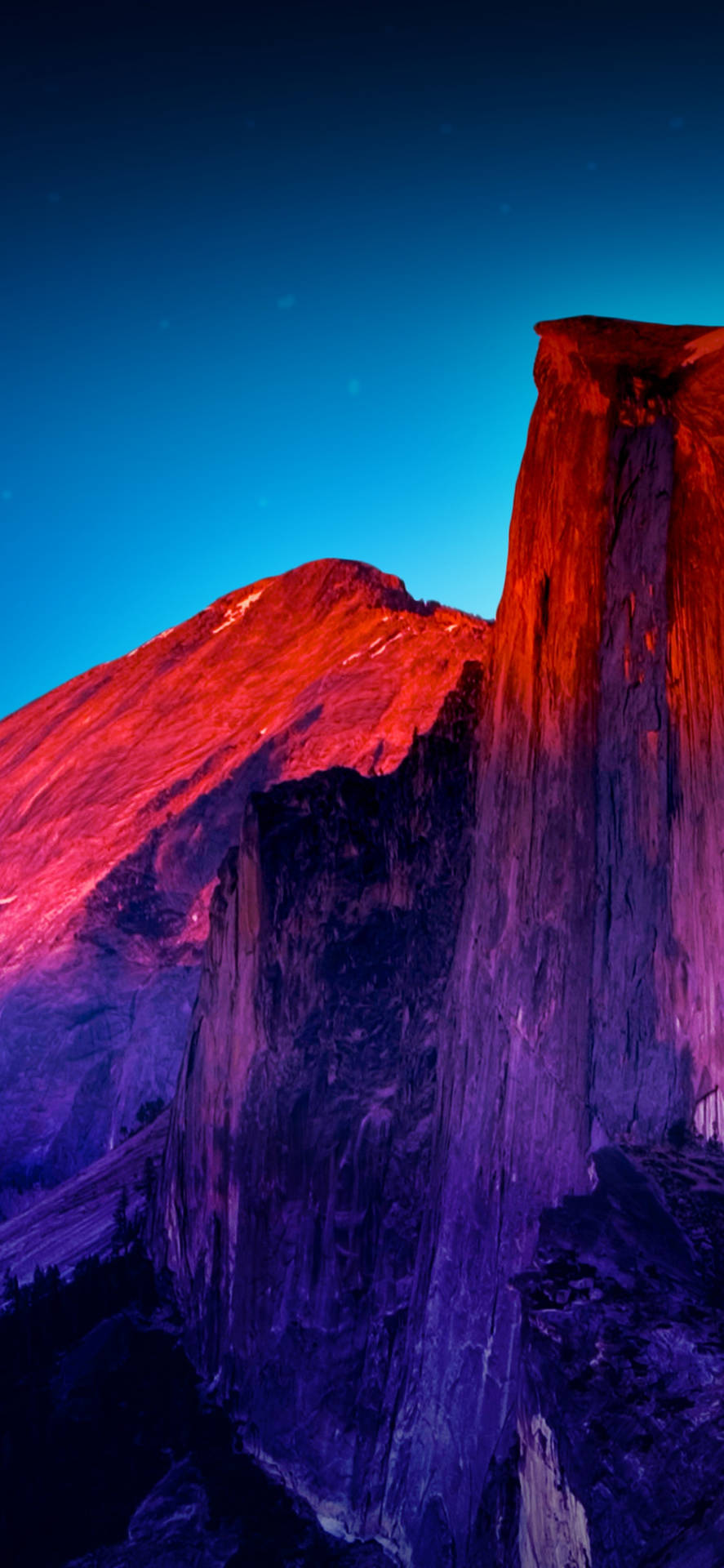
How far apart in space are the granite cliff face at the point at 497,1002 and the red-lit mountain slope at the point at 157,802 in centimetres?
2534

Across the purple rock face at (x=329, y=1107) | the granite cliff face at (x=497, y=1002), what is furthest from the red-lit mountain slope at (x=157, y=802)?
the granite cliff face at (x=497, y=1002)

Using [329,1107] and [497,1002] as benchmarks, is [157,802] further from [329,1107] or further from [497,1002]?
[497,1002]

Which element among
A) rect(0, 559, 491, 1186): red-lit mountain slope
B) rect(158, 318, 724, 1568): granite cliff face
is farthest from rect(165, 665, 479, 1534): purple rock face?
rect(0, 559, 491, 1186): red-lit mountain slope

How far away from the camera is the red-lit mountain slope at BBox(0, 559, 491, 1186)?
51.2 m

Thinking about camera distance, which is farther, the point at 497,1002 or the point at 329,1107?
the point at 329,1107

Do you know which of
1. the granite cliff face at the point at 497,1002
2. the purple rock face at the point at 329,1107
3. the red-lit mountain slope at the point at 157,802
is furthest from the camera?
the red-lit mountain slope at the point at 157,802

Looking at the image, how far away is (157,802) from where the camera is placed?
60.1 m

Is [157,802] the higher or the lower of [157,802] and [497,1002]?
the higher

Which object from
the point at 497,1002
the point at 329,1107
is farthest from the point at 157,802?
the point at 497,1002

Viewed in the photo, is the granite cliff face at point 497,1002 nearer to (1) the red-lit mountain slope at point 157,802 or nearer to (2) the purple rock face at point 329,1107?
(2) the purple rock face at point 329,1107

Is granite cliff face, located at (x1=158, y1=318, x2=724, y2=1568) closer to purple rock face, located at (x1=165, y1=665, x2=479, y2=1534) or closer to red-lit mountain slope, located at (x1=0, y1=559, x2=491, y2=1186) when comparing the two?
purple rock face, located at (x1=165, y1=665, x2=479, y2=1534)

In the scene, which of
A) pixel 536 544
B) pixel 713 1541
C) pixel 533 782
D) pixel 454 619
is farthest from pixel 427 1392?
pixel 454 619

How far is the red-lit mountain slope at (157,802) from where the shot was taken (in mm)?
51219

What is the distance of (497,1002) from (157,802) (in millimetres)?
41979
